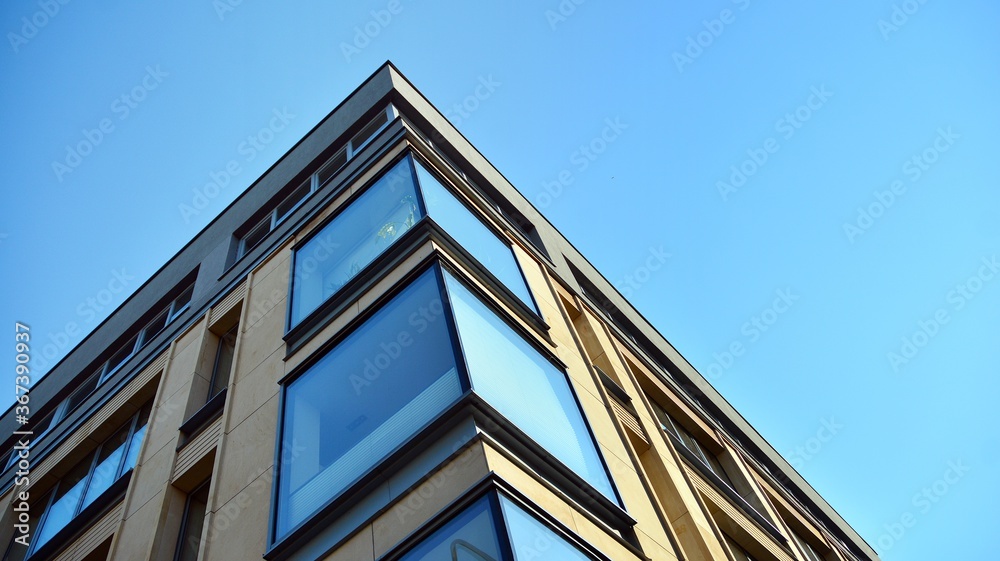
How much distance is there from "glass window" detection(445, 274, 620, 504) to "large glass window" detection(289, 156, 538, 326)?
1900mm

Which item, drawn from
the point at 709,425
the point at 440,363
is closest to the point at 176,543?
the point at 440,363

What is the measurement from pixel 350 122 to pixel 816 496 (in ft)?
83.9

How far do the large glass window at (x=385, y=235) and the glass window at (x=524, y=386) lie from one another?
6.23ft

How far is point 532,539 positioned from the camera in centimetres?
693

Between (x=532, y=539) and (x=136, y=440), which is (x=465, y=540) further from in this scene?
(x=136, y=440)

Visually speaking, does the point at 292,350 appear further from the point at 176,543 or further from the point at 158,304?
the point at 158,304

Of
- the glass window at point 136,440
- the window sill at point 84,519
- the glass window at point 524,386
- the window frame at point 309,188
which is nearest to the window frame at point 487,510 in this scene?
the glass window at point 524,386

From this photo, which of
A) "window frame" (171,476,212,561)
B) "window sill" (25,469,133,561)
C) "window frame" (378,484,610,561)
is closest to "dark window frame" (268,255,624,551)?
"window frame" (378,484,610,561)

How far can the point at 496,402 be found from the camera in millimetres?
8492

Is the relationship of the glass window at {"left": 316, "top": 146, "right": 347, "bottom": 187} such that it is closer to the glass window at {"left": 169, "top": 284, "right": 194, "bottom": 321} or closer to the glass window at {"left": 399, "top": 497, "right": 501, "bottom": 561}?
the glass window at {"left": 169, "top": 284, "right": 194, "bottom": 321}

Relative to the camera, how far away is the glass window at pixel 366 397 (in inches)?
332

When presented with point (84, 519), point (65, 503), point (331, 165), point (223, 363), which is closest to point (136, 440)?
point (84, 519)

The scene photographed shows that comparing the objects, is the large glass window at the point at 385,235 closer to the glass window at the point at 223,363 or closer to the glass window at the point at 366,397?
the glass window at the point at 366,397

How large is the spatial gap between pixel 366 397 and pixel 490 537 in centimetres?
297
